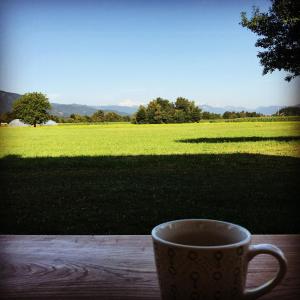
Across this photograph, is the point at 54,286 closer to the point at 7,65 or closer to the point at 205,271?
the point at 205,271

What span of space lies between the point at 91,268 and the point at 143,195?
9.85 feet

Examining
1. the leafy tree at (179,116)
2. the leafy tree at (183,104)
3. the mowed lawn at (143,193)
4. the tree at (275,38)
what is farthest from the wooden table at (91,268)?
the leafy tree at (179,116)

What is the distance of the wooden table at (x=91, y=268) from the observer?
34cm

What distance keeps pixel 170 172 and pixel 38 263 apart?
13.9 ft

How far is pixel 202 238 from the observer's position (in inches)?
12.5

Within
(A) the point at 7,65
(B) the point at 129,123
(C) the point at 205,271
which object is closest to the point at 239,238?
(C) the point at 205,271

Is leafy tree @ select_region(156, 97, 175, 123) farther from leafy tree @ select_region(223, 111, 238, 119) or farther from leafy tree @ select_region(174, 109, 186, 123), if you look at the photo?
leafy tree @ select_region(223, 111, 238, 119)

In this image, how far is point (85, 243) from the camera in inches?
18.9

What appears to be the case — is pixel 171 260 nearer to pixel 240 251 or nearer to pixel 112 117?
pixel 240 251

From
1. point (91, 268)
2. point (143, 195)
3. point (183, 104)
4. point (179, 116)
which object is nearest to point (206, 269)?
point (91, 268)

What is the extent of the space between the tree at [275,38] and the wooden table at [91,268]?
6.00 metres

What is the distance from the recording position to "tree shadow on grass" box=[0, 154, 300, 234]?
2576 mm

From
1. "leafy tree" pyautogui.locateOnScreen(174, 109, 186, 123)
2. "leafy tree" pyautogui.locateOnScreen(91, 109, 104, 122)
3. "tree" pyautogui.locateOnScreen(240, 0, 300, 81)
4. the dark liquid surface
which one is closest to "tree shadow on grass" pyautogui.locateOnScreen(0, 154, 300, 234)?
"tree" pyautogui.locateOnScreen(240, 0, 300, 81)

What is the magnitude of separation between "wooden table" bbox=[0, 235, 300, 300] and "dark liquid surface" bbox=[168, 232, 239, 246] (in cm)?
6
